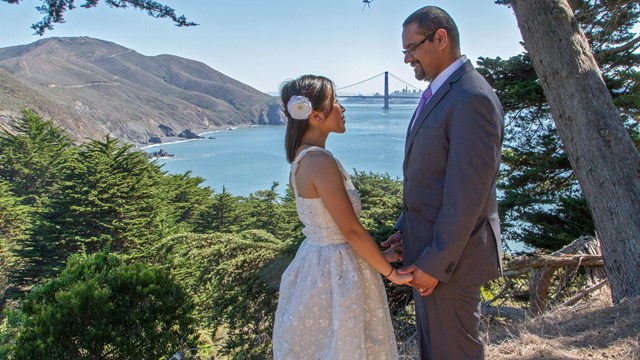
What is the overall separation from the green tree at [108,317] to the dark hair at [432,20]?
277cm

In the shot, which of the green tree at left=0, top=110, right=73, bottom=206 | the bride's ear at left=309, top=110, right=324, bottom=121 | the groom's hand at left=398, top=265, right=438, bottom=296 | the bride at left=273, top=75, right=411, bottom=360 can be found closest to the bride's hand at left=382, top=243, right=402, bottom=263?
the bride at left=273, top=75, right=411, bottom=360

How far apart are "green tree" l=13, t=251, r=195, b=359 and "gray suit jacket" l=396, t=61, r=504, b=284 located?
2457mm

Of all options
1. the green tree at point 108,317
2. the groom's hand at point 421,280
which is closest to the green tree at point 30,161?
the green tree at point 108,317

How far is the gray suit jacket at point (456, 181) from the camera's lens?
5.57 ft

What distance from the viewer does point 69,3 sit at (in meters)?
5.11

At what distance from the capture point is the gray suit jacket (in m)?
1.70

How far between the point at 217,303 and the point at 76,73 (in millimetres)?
133157

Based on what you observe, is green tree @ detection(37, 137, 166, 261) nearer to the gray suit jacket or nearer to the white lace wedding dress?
the white lace wedding dress

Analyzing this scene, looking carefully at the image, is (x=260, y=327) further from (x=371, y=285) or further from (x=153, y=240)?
(x=153, y=240)

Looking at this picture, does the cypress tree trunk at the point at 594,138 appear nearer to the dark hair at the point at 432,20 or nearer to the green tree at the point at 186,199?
the dark hair at the point at 432,20

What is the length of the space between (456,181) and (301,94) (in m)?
0.69

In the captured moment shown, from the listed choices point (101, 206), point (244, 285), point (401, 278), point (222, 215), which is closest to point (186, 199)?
point (222, 215)

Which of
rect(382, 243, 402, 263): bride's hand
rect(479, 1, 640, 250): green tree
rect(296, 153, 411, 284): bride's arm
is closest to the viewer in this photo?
rect(296, 153, 411, 284): bride's arm

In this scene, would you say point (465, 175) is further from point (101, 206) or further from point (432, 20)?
point (101, 206)
